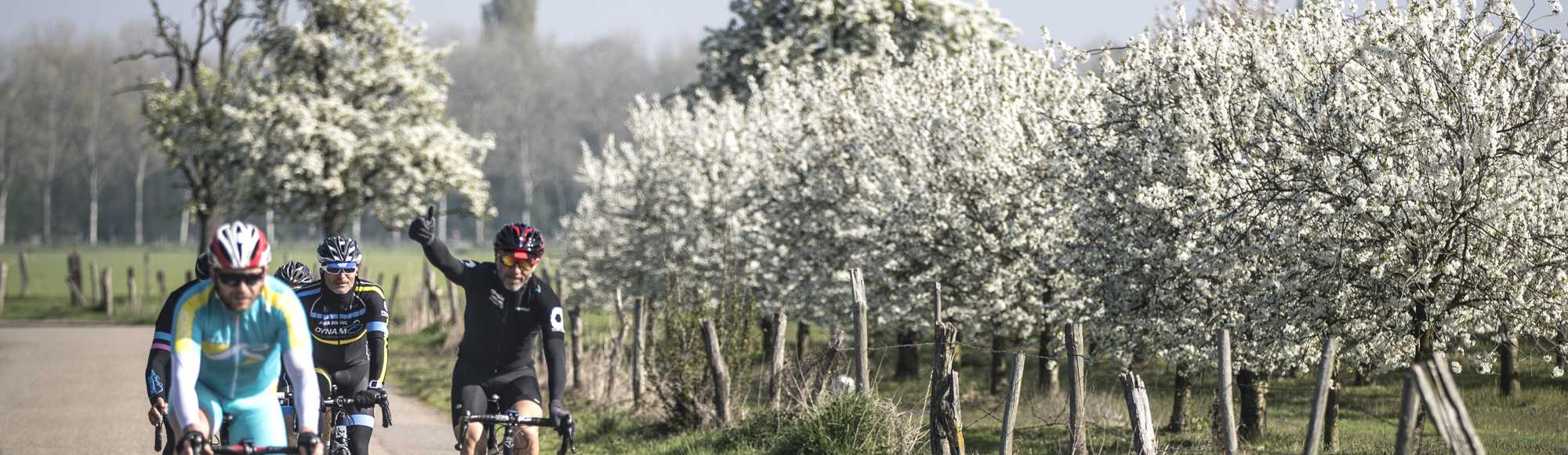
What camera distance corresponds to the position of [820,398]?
352 inches

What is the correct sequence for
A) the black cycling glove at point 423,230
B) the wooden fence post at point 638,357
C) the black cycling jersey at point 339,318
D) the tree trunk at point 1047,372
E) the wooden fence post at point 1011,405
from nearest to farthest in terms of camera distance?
the black cycling glove at point 423,230 → the wooden fence post at point 1011,405 → the black cycling jersey at point 339,318 → the wooden fence post at point 638,357 → the tree trunk at point 1047,372

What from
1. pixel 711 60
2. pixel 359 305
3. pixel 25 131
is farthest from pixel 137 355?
Answer: pixel 25 131

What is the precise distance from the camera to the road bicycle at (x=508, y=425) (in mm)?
5652

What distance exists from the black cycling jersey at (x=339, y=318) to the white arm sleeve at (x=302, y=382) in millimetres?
2277

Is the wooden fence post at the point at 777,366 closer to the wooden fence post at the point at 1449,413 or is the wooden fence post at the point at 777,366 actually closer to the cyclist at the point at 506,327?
the cyclist at the point at 506,327

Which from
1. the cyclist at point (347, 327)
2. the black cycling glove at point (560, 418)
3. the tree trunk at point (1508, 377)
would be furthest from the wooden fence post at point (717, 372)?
the tree trunk at point (1508, 377)

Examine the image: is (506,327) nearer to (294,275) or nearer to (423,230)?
(423,230)

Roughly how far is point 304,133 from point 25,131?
64.1 metres

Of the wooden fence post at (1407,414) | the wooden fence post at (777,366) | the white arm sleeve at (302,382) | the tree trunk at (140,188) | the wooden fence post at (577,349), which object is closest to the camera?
the wooden fence post at (1407,414)

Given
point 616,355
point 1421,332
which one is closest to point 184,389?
point 616,355

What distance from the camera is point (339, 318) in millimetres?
7191

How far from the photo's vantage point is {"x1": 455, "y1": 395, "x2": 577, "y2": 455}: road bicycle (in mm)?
5652

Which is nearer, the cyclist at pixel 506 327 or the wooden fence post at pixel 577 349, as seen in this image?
the cyclist at pixel 506 327

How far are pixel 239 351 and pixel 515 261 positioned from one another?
1.71 metres
